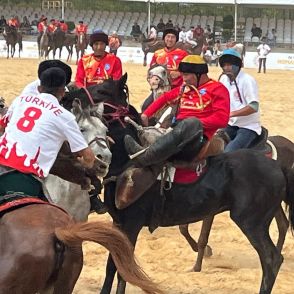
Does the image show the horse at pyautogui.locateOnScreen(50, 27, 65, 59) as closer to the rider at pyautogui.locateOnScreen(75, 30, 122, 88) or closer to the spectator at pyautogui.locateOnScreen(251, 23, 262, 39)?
the spectator at pyautogui.locateOnScreen(251, 23, 262, 39)

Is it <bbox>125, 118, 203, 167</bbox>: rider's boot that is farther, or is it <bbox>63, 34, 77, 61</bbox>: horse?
<bbox>63, 34, 77, 61</bbox>: horse

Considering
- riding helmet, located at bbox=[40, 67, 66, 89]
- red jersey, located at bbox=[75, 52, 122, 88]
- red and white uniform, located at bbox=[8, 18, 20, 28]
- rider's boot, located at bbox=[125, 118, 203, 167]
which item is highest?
red and white uniform, located at bbox=[8, 18, 20, 28]

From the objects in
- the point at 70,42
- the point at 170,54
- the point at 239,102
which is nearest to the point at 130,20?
the point at 70,42

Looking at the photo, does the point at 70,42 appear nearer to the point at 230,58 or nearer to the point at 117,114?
the point at 230,58

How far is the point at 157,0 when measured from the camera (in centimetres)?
4209

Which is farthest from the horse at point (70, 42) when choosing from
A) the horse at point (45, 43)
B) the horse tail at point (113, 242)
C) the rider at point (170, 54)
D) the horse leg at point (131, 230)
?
the horse tail at point (113, 242)

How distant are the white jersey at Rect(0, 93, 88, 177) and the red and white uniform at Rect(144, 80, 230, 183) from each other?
6.66 feet

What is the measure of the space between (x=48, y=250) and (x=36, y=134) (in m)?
0.88

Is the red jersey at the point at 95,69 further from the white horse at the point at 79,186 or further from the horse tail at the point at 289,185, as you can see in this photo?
the horse tail at the point at 289,185

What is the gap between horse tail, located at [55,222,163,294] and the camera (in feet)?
13.3

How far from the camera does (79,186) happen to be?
6316 millimetres

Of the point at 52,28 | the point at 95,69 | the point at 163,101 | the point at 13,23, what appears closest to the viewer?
the point at 163,101

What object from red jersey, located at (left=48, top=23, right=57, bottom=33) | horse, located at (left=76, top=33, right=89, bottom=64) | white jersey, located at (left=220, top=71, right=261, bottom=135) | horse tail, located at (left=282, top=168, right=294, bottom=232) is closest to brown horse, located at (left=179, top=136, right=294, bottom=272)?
horse tail, located at (left=282, top=168, right=294, bottom=232)

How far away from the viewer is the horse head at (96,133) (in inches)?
225
